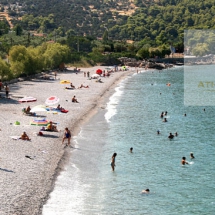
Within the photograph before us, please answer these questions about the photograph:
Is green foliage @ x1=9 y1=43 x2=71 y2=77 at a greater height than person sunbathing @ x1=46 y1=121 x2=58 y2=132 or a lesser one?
greater

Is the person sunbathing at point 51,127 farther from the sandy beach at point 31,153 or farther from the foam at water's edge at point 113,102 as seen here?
the foam at water's edge at point 113,102

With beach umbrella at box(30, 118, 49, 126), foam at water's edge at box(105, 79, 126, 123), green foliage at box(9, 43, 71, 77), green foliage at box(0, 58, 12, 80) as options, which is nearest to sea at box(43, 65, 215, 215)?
foam at water's edge at box(105, 79, 126, 123)

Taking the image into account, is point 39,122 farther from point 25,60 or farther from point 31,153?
point 25,60

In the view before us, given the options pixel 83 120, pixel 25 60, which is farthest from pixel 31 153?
pixel 25 60

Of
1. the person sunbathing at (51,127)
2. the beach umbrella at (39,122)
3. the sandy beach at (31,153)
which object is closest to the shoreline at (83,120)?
the sandy beach at (31,153)

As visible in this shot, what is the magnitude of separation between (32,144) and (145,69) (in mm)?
98714

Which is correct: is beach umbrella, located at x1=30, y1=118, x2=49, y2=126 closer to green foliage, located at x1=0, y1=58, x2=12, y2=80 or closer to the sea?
the sea

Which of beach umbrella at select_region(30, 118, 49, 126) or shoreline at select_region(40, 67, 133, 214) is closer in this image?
shoreline at select_region(40, 67, 133, 214)

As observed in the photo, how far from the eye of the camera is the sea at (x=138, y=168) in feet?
78.0

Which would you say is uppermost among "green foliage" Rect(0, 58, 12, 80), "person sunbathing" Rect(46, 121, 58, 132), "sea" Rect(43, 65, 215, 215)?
"green foliage" Rect(0, 58, 12, 80)

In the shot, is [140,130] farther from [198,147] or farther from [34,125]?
[34,125]

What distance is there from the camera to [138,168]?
99.7ft

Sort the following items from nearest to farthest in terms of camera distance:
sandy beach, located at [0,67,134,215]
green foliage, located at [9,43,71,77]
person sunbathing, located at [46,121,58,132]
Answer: sandy beach, located at [0,67,134,215], person sunbathing, located at [46,121,58,132], green foliage, located at [9,43,71,77]

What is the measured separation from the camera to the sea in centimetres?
2377
